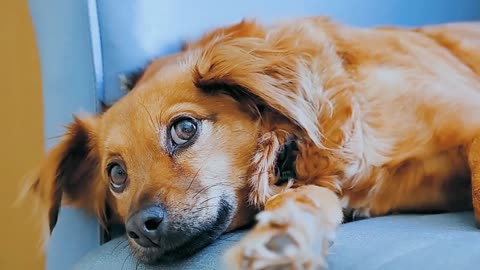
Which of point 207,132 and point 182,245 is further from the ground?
point 207,132

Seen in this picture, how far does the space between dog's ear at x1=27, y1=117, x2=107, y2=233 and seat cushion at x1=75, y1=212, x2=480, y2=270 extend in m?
0.22

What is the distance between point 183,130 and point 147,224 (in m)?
0.21

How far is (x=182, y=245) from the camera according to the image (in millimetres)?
1066

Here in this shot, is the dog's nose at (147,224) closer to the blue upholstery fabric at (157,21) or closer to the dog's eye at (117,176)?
the dog's eye at (117,176)

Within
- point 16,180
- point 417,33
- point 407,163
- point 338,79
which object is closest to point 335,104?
point 338,79

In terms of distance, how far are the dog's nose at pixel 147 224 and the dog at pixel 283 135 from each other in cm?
2

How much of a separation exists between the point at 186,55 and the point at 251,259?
588 millimetres

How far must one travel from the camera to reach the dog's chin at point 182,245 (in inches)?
41.7

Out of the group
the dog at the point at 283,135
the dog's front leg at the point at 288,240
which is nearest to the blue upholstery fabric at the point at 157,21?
the dog at the point at 283,135

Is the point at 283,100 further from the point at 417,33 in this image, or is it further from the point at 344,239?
the point at 417,33

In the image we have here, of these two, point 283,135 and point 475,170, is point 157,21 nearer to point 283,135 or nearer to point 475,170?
point 283,135

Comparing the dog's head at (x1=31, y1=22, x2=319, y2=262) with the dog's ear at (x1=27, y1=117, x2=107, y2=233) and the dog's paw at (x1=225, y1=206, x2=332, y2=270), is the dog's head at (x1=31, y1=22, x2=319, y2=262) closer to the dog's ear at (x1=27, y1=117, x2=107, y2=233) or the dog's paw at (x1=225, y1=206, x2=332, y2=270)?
the dog's ear at (x1=27, y1=117, x2=107, y2=233)

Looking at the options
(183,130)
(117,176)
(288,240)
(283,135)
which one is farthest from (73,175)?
(288,240)

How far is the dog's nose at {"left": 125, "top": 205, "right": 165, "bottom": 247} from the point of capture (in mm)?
1035
